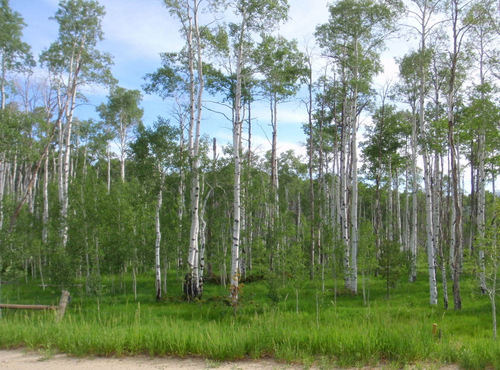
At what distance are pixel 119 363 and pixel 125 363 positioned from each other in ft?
0.31

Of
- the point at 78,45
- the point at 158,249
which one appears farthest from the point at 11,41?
the point at 158,249

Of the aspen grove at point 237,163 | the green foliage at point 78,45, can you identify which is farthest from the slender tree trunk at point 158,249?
the green foliage at point 78,45

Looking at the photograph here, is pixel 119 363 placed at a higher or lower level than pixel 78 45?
lower

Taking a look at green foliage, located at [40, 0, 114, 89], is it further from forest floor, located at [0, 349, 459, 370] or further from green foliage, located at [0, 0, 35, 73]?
forest floor, located at [0, 349, 459, 370]

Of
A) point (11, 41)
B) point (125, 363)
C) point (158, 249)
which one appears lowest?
A: point (125, 363)

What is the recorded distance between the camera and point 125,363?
576 centimetres

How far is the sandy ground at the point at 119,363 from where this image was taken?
556 cm

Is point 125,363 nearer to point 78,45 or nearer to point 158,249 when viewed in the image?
point 158,249

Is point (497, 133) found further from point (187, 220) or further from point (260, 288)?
point (187, 220)

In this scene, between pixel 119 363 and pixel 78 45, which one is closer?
pixel 119 363

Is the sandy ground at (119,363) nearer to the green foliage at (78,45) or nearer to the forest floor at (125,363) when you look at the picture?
the forest floor at (125,363)

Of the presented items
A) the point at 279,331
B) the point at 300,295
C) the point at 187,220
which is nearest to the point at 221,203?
the point at 187,220

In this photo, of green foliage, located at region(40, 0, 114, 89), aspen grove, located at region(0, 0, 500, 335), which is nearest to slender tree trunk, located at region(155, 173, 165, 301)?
aspen grove, located at region(0, 0, 500, 335)

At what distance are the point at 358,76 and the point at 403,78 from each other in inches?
162
